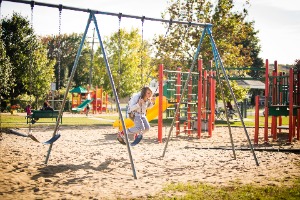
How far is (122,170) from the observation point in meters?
5.92

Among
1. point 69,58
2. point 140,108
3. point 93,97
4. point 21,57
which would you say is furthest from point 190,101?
point 69,58

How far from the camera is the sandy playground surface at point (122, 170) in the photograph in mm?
4446

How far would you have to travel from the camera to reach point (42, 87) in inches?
1168

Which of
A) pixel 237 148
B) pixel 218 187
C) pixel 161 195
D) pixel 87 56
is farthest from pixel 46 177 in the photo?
pixel 87 56

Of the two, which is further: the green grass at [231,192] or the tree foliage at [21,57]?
the tree foliage at [21,57]

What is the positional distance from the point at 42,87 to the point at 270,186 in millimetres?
28012

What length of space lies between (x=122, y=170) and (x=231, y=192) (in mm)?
2302

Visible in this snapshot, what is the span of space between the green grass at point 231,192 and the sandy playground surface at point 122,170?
25 cm

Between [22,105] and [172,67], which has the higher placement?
[172,67]

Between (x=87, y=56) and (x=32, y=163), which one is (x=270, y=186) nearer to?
(x=32, y=163)

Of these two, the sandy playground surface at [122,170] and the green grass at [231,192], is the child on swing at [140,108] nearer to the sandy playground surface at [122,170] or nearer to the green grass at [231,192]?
the sandy playground surface at [122,170]

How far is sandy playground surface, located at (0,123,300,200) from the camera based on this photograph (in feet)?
14.6

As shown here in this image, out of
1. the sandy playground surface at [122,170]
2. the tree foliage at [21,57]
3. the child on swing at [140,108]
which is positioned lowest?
the sandy playground surface at [122,170]

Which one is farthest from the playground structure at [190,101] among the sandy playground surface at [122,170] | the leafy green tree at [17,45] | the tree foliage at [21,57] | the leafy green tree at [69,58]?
the leafy green tree at [69,58]
